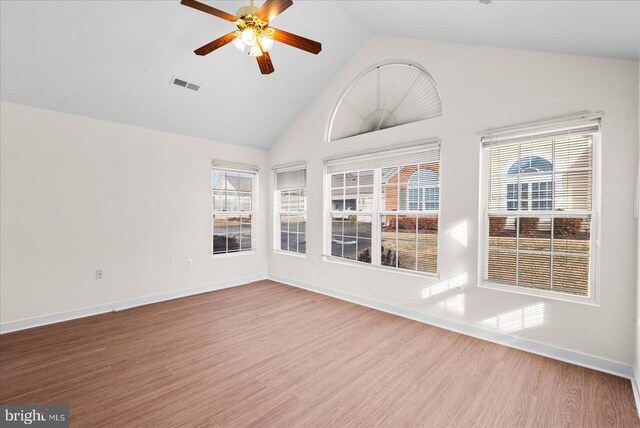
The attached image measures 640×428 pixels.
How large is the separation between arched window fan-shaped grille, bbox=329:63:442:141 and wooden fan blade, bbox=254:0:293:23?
2088 mm

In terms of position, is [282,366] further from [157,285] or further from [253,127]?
[253,127]

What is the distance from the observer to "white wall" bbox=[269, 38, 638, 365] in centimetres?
229

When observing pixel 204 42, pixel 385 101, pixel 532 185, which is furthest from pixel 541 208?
pixel 204 42

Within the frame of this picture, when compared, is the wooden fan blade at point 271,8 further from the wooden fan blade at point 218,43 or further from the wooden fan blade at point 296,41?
the wooden fan blade at point 218,43

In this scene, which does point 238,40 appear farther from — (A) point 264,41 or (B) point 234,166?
(B) point 234,166

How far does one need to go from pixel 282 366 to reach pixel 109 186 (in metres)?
3.26

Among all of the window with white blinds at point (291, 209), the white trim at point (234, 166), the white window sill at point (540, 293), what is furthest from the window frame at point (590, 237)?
the white trim at point (234, 166)

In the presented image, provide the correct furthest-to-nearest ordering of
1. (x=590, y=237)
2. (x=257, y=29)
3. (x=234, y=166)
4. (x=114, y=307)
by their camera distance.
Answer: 1. (x=234, y=166)
2. (x=114, y=307)
3. (x=590, y=237)
4. (x=257, y=29)

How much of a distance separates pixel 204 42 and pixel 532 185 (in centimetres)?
373

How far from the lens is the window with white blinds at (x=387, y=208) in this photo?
137 inches

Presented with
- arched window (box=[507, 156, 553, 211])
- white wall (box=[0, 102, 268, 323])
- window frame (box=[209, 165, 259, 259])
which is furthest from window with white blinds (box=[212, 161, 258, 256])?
arched window (box=[507, 156, 553, 211])

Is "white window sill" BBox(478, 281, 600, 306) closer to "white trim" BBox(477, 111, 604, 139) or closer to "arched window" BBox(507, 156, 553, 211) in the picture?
"arched window" BBox(507, 156, 553, 211)

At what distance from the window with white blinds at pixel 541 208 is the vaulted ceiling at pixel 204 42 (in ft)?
2.52

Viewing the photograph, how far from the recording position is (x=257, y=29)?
89.4 inches
